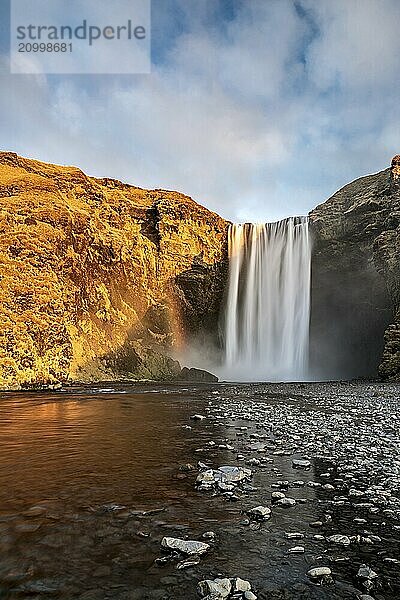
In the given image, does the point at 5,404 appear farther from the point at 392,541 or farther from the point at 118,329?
the point at 118,329

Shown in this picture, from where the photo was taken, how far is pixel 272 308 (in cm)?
4059

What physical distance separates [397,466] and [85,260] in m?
30.8

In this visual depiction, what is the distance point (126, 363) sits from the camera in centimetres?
3259

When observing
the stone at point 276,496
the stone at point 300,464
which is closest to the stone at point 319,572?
the stone at point 276,496

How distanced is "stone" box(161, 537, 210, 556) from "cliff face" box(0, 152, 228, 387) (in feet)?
69.6

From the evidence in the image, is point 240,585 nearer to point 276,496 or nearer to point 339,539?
point 339,539

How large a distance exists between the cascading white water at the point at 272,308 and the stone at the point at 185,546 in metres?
35.4

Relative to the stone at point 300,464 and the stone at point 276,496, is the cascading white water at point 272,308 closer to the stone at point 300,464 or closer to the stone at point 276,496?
the stone at point 300,464

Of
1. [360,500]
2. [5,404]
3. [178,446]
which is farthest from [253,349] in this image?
[360,500]

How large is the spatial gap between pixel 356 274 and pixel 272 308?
8831 millimetres

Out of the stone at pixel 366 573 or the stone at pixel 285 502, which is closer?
the stone at pixel 366 573

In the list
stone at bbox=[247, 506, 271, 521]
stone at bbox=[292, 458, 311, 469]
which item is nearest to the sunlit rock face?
stone at bbox=[292, 458, 311, 469]

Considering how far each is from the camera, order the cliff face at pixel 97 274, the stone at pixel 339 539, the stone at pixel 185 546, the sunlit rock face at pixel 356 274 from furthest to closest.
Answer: the sunlit rock face at pixel 356 274 → the cliff face at pixel 97 274 → the stone at pixel 339 539 → the stone at pixel 185 546

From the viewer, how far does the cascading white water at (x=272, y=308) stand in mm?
39906
